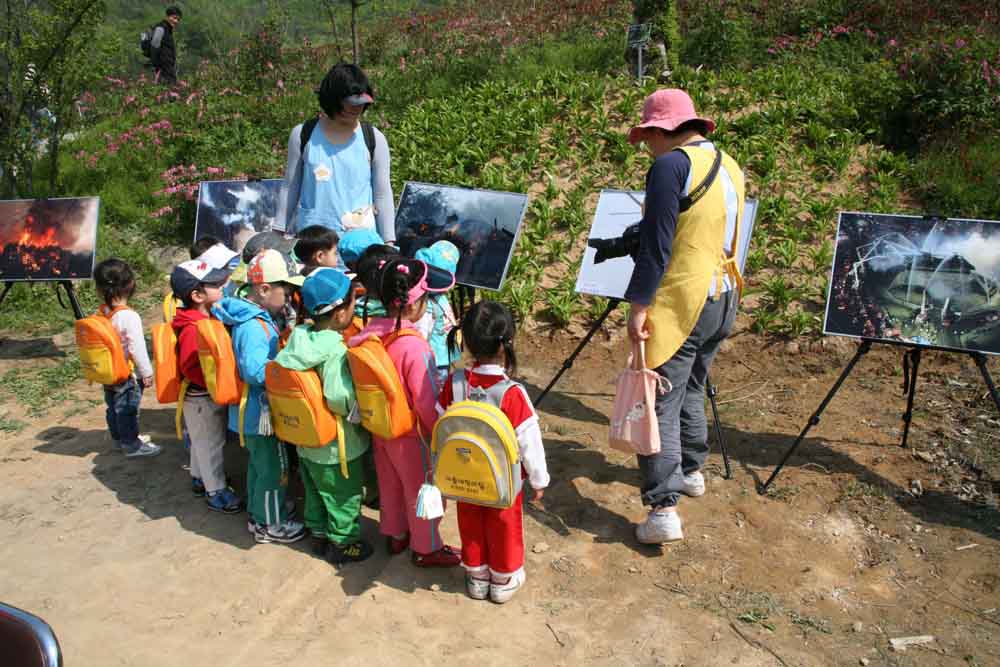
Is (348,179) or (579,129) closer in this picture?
(348,179)

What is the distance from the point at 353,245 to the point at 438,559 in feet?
6.25

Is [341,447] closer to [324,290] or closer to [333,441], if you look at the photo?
[333,441]

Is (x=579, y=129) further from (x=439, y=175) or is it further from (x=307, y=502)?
(x=307, y=502)

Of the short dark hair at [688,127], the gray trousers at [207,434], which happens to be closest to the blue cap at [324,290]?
the gray trousers at [207,434]

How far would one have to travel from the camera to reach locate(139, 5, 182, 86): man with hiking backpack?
557 inches

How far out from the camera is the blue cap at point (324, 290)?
12.0 feet

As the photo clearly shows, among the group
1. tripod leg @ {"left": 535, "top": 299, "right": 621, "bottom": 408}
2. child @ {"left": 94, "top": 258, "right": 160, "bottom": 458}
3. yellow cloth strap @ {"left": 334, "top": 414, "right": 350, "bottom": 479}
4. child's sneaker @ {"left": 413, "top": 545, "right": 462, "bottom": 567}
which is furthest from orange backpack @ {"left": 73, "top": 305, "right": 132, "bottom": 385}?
tripod leg @ {"left": 535, "top": 299, "right": 621, "bottom": 408}

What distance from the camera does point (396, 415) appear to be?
3645mm

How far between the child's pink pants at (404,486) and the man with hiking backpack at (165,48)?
1280 centimetres

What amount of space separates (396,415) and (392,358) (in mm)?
273

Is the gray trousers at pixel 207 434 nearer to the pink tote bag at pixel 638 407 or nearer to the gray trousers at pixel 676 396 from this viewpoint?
the pink tote bag at pixel 638 407

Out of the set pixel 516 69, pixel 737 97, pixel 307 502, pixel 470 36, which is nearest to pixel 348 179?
pixel 307 502

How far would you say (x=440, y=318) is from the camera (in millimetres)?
4266

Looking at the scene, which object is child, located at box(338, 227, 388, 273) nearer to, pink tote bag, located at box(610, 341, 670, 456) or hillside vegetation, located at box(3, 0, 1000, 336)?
pink tote bag, located at box(610, 341, 670, 456)
